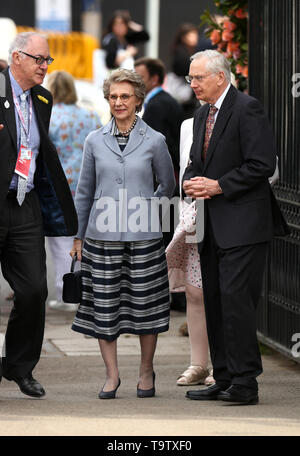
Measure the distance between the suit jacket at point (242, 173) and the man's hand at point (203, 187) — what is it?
43mm

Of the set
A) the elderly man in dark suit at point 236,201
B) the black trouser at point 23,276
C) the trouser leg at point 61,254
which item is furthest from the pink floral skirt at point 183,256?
the trouser leg at point 61,254

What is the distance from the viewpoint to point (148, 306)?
7.04 metres

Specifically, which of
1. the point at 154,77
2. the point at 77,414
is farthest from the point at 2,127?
the point at 154,77

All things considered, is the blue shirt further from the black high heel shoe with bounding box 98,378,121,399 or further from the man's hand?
the black high heel shoe with bounding box 98,378,121,399

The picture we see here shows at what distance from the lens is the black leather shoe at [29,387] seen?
7.01 meters

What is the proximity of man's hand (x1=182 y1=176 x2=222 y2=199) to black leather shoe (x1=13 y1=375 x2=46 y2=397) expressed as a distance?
143 cm

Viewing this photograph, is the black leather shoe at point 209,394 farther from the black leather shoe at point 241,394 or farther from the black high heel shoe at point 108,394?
the black high heel shoe at point 108,394

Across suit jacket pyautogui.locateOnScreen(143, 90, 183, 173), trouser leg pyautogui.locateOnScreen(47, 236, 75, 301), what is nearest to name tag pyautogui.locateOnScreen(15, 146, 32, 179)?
suit jacket pyautogui.locateOnScreen(143, 90, 183, 173)

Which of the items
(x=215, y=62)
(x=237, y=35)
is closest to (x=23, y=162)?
(x=215, y=62)

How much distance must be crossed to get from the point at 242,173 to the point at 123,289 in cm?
104

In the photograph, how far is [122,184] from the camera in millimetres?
6945

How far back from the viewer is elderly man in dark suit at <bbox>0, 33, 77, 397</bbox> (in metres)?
6.78
